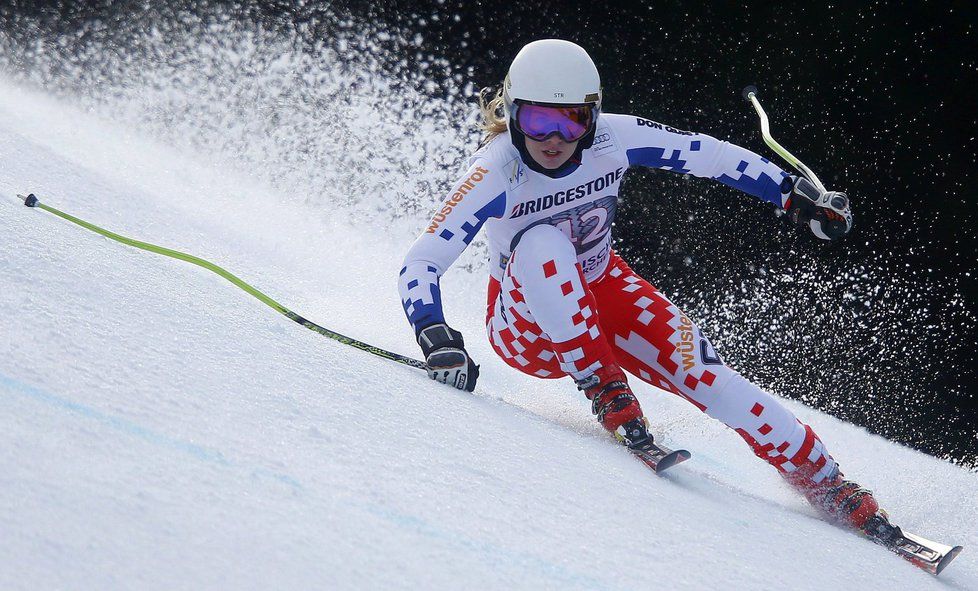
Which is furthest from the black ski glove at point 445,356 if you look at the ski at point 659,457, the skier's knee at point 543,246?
the ski at point 659,457

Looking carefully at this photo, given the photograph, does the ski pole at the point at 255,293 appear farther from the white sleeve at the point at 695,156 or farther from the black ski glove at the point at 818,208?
the black ski glove at the point at 818,208

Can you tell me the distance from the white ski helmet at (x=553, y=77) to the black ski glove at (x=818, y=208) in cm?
70

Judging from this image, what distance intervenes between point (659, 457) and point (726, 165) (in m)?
0.95

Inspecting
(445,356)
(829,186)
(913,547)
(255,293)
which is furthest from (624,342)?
(829,186)

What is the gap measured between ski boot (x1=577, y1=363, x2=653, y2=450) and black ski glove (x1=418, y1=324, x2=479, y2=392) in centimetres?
32

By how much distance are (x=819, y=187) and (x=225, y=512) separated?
1989mm

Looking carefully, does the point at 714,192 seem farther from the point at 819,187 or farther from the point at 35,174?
the point at 35,174

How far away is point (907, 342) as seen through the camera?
15.4 ft

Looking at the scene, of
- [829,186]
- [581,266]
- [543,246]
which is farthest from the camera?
[829,186]

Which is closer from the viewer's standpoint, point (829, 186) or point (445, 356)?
point (445, 356)

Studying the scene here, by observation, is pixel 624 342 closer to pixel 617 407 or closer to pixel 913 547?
pixel 617 407

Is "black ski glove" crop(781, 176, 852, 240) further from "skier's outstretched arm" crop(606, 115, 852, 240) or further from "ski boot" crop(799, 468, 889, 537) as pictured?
"ski boot" crop(799, 468, 889, 537)

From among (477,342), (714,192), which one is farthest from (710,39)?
(477,342)

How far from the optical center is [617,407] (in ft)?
7.72
